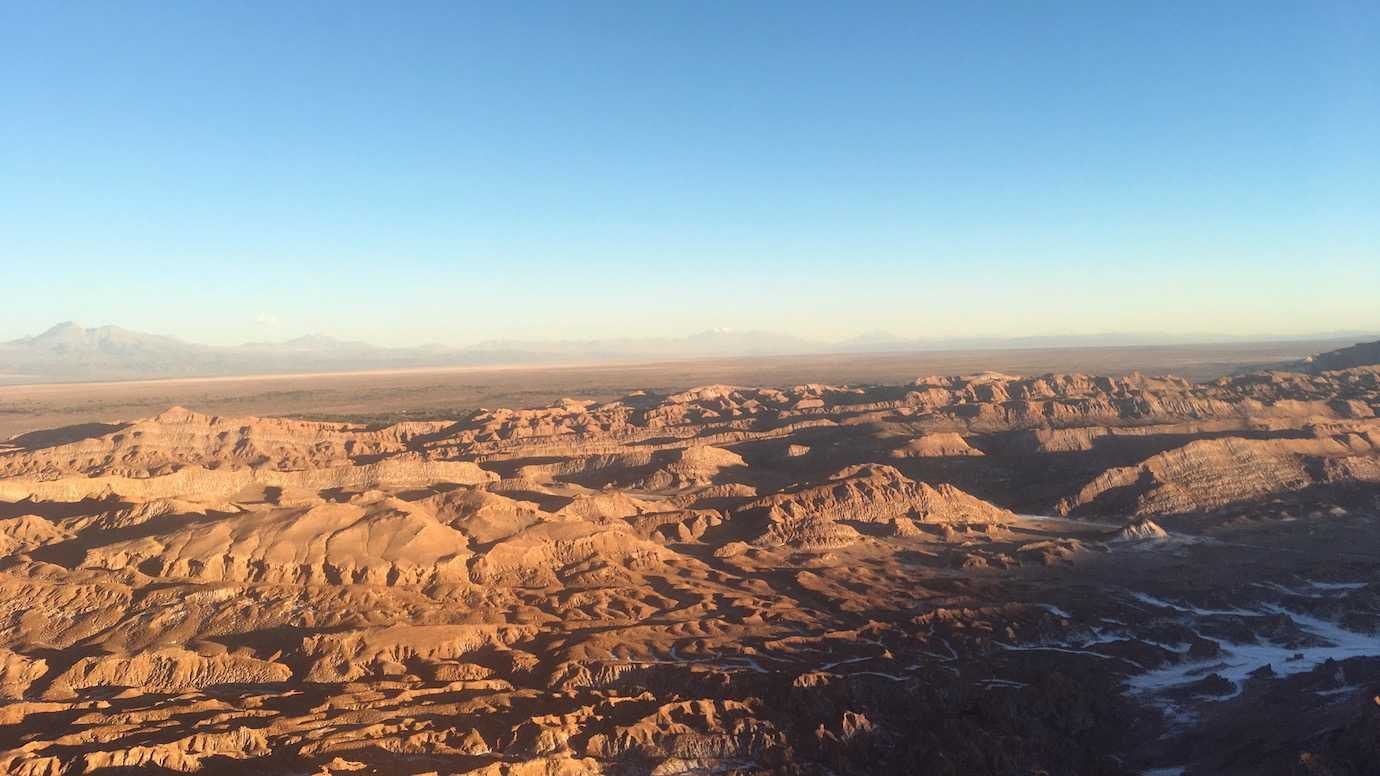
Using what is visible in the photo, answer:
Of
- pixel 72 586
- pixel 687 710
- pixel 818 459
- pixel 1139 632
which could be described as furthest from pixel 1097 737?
pixel 818 459

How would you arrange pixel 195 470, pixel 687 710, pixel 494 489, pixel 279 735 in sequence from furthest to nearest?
pixel 494 489, pixel 195 470, pixel 687 710, pixel 279 735

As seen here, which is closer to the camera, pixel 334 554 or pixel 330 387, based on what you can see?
pixel 334 554

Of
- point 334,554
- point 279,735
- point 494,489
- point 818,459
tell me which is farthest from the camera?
point 818,459

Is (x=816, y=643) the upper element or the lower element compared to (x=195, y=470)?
lower

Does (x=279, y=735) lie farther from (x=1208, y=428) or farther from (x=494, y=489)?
(x=1208, y=428)

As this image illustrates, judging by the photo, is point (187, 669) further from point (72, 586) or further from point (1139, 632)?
point (1139, 632)

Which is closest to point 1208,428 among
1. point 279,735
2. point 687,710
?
point 687,710
